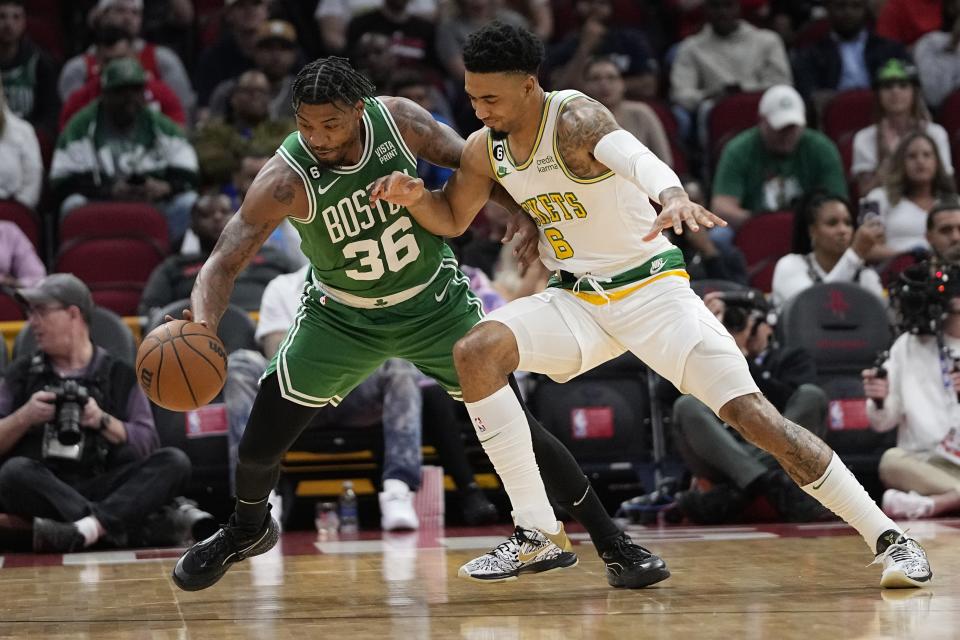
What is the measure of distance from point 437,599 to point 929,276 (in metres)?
3.91

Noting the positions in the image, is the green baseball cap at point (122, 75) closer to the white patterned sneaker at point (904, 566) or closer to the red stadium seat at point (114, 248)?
the red stadium seat at point (114, 248)

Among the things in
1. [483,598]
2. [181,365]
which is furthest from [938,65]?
[181,365]

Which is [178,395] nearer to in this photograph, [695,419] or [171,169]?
[695,419]

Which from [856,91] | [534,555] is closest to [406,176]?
[534,555]

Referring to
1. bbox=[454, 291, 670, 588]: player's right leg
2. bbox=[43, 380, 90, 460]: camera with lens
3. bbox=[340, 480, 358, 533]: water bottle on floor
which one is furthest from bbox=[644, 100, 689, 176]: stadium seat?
bbox=[454, 291, 670, 588]: player's right leg

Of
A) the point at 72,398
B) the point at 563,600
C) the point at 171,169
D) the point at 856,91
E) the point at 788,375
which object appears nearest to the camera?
the point at 563,600

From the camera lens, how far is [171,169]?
9.98 m

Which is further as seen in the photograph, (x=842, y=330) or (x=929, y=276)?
(x=842, y=330)

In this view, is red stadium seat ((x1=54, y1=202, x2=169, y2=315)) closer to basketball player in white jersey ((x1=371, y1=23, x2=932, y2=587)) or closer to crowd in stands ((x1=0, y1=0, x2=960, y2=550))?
crowd in stands ((x1=0, y1=0, x2=960, y2=550))

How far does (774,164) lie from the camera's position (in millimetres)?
10094

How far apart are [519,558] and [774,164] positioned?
5954 mm

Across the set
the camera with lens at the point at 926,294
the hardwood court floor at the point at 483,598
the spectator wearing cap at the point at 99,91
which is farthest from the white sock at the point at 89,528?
the camera with lens at the point at 926,294

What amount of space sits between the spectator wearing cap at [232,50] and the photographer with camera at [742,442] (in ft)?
17.1

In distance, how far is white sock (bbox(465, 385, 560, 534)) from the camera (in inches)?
187
